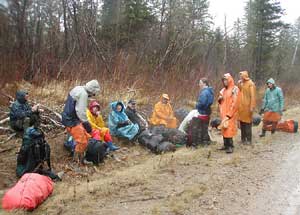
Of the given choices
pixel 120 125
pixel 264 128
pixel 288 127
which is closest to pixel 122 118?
pixel 120 125

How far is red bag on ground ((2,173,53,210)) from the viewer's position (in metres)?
5.77

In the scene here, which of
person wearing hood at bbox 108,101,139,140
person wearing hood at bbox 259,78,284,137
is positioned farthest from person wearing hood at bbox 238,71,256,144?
person wearing hood at bbox 108,101,139,140

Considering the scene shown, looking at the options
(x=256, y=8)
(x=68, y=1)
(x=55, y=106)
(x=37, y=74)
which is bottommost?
(x=55, y=106)

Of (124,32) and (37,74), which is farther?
(124,32)

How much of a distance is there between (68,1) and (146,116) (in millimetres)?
6341

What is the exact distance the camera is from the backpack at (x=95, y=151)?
8.31 meters

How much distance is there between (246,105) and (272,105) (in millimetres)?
1831

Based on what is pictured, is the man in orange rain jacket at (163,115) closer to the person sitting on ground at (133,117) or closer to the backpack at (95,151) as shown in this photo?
the person sitting on ground at (133,117)

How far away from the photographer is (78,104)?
7.45 m

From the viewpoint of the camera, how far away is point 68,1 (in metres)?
16.0

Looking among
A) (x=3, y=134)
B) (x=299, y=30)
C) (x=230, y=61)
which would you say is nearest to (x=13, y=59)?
(x=3, y=134)

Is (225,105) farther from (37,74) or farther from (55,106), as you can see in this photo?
(37,74)

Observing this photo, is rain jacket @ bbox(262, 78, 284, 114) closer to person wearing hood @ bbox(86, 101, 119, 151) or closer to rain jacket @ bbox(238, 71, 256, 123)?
rain jacket @ bbox(238, 71, 256, 123)

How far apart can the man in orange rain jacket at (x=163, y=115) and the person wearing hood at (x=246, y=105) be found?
83.5 inches
